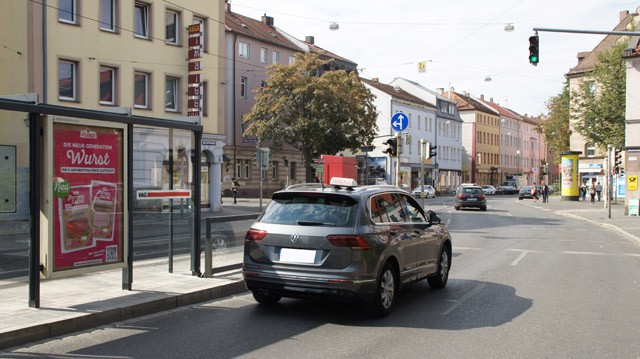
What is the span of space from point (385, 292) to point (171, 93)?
26850 millimetres

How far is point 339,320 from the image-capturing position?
24.6ft

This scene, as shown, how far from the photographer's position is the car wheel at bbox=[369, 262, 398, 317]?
7391mm

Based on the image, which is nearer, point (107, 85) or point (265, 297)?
point (265, 297)

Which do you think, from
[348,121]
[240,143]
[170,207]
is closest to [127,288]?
[170,207]

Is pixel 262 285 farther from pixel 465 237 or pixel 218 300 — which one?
pixel 465 237

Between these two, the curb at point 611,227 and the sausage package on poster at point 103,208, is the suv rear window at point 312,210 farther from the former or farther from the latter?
the curb at point 611,227

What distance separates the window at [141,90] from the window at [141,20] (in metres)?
1.93

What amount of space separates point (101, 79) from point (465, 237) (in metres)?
18.5

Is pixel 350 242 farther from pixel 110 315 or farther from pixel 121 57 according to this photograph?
pixel 121 57

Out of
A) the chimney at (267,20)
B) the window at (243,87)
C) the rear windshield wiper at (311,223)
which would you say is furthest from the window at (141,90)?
the chimney at (267,20)

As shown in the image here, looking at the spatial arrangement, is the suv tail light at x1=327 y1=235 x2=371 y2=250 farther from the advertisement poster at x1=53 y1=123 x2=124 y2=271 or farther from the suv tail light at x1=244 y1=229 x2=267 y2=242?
the advertisement poster at x1=53 y1=123 x2=124 y2=271

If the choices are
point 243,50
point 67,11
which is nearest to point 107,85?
point 67,11

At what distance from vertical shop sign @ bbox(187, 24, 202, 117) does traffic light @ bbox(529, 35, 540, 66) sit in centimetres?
1828

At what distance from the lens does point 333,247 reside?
285 inches
